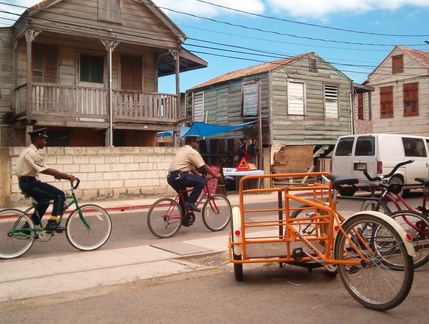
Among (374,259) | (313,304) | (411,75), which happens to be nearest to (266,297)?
(313,304)

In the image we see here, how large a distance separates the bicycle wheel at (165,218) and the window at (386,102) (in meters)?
25.4

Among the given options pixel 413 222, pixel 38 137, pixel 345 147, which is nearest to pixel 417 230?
pixel 413 222

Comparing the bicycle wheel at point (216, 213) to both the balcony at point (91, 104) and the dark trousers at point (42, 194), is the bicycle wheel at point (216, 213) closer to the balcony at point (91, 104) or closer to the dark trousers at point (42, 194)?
the dark trousers at point (42, 194)

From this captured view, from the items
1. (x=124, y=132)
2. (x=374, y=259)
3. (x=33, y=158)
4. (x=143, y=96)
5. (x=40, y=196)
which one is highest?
(x=143, y=96)

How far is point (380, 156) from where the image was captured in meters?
13.5

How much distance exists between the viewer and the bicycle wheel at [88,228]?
684 centimetres

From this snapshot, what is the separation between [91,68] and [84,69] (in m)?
0.29

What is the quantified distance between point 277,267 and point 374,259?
196 cm

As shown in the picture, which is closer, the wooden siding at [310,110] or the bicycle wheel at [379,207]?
the bicycle wheel at [379,207]

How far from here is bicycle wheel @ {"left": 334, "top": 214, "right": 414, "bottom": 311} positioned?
3.73 metres

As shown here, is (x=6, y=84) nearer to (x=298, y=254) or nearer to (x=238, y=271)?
(x=238, y=271)

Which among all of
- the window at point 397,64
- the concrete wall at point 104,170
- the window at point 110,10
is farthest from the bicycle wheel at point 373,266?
the window at point 397,64

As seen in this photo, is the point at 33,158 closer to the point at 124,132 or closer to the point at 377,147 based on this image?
the point at 377,147

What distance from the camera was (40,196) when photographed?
6660 mm
